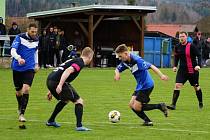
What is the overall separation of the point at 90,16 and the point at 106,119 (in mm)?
25952

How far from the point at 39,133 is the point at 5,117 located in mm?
2829

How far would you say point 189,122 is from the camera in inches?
553

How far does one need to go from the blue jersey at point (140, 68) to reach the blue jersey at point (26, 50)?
191 centimetres

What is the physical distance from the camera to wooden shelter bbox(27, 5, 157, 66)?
131 feet

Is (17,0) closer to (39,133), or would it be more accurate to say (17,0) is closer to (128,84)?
(128,84)

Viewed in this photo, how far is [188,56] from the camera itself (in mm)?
16906

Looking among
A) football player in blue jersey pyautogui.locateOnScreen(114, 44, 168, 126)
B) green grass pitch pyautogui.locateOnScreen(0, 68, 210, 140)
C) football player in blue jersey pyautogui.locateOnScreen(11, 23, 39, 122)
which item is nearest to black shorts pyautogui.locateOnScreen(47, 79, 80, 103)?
green grass pitch pyautogui.locateOnScreen(0, 68, 210, 140)

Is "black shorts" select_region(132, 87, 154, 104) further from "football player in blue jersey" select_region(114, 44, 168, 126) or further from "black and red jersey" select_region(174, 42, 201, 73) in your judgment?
"black and red jersey" select_region(174, 42, 201, 73)

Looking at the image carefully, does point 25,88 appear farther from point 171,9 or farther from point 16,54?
point 171,9

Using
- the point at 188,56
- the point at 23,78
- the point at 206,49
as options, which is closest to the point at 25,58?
the point at 23,78

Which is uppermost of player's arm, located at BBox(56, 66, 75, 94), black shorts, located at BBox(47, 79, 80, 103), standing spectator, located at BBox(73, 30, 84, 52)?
player's arm, located at BBox(56, 66, 75, 94)

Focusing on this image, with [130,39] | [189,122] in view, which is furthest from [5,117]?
[130,39]

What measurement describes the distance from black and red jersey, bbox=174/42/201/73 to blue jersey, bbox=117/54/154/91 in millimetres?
3694

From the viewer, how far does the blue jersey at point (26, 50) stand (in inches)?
540
